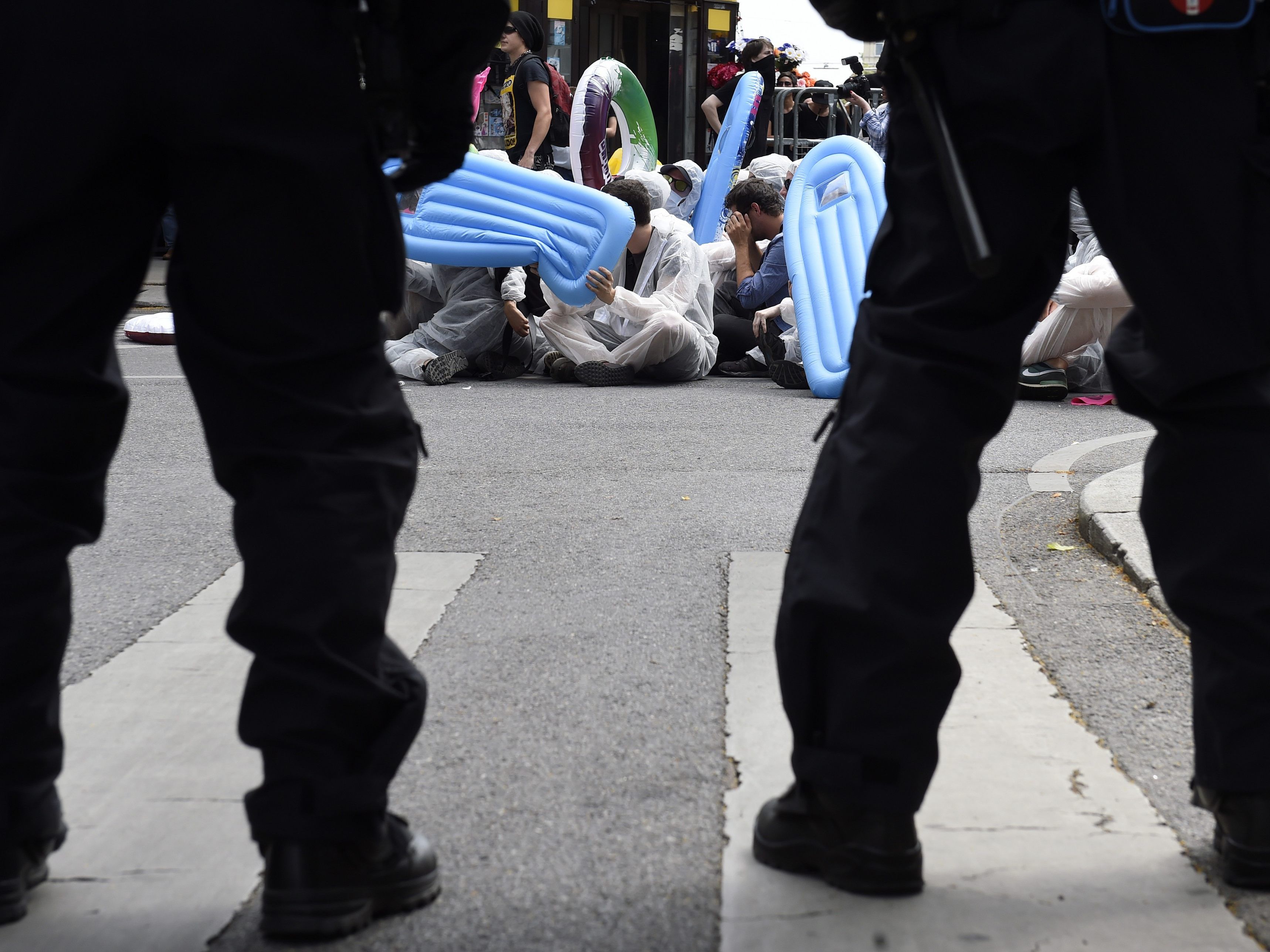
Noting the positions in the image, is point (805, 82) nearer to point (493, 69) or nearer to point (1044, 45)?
point (493, 69)

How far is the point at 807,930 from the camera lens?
1.45 metres

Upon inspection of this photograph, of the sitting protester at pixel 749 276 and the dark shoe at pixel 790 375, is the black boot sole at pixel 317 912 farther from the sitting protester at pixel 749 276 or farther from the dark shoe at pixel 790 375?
the sitting protester at pixel 749 276

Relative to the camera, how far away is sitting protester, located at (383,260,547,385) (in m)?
7.46

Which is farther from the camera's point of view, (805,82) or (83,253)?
(805,82)

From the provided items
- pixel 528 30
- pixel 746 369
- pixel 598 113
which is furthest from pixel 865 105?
pixel 746 369

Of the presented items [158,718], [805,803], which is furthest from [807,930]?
[158,718]

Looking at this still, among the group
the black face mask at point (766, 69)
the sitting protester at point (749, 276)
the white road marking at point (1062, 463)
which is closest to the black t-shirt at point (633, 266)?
the sitting protester at point (749, 276)

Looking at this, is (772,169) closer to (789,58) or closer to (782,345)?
(782,345)

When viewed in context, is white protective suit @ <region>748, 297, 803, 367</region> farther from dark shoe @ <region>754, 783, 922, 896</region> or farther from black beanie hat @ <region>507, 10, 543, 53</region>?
dark shoe @ <region>754, 783, 922, 896</region>

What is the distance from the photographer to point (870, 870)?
150 centimetres

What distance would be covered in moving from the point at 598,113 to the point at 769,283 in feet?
12.0

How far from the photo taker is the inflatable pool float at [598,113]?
35.2 feet

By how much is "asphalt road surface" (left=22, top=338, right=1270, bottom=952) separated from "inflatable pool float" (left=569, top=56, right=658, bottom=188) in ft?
18.9

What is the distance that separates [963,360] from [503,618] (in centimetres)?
148
